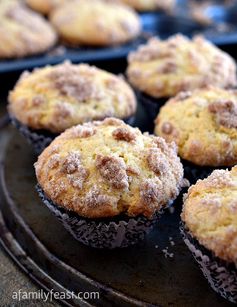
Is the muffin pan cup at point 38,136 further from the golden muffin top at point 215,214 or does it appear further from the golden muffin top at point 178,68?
the golden muffin top at point 215,214

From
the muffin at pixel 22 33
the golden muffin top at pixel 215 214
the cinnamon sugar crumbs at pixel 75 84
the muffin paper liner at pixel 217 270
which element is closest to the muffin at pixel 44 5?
the muffin at pixel 22 33

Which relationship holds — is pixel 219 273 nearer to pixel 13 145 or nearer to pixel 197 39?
pixel 13 145

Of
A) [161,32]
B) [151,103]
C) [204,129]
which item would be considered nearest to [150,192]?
[204,129]

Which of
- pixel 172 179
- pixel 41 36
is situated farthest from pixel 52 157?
pixel 41 36

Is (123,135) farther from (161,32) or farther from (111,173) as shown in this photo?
(161,32)

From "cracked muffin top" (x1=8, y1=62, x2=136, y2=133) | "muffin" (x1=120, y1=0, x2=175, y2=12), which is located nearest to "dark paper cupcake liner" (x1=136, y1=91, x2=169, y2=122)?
"cracked muffin top" (x1=8, y1=62, x2=136, y2=133)

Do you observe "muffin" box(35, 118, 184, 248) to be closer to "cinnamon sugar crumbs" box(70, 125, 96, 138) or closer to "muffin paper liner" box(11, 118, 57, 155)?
"cinnamon sugar crumbs" box(70, 125, 96, 138)
